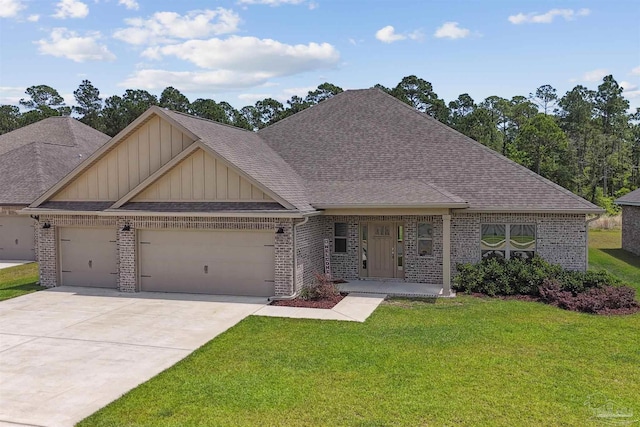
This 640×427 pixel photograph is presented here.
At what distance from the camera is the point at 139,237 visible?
50.1 ft

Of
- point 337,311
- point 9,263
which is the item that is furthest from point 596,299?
point 9,263

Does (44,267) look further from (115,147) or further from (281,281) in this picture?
(281,281)

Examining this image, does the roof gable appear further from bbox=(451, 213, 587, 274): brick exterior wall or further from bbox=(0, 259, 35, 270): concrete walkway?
bbox=(451, 213, 587, 274): brick exterior wall

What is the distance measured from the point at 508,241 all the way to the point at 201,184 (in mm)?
9494

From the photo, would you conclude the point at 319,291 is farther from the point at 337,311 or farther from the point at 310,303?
the point at 337,311

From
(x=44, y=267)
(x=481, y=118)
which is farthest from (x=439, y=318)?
(x=481, y=118)

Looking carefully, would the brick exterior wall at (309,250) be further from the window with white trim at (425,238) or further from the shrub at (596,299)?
the shrub at (596,299)

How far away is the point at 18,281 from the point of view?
17.3 metres

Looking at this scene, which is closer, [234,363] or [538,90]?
[234,363]

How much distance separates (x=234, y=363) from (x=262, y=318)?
3.14m

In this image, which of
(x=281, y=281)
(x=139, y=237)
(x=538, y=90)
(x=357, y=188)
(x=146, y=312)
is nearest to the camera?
(x=146, y=312)

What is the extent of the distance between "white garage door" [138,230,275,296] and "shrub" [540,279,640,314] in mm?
7638

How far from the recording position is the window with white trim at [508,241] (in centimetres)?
1550

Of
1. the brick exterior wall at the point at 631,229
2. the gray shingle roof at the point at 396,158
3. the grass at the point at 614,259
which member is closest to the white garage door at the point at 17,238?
the gray shingle roof at the point at 396,158
